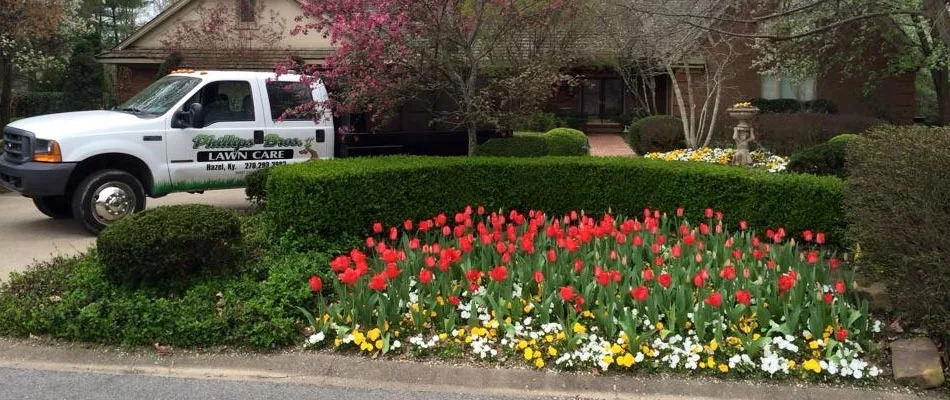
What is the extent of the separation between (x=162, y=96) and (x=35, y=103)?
Answer: 24583 mm

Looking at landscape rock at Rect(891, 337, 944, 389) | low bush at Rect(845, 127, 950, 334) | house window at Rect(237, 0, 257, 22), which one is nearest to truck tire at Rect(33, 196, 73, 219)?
low bush at Rect(845, 127, 950, 334)

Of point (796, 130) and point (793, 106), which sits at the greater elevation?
point (793, 106)

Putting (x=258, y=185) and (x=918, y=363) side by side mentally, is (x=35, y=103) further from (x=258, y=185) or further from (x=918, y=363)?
(x=918, y=363)

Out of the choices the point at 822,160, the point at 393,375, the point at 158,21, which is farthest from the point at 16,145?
the point at 158,21

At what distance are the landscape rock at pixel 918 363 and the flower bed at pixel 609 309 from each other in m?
0.16

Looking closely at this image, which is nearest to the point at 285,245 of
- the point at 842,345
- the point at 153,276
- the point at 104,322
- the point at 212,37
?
the point at 153,276

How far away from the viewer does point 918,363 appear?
4.77 meters

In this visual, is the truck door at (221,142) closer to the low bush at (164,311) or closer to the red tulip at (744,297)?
the low bush at (164,311)

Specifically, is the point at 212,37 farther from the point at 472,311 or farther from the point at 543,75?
the point at 472,311

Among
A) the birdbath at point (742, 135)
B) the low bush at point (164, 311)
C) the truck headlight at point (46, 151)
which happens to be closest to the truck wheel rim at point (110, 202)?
the truck headlight at point (46, 151)

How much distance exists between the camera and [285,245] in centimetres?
695

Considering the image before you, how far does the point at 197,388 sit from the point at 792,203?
5.25 metres

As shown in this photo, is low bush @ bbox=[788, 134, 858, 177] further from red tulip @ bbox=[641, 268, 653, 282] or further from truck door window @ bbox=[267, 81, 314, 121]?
truck door window @ bbox=[267, 81, 314, 121]

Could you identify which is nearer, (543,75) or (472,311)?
(472,311)
